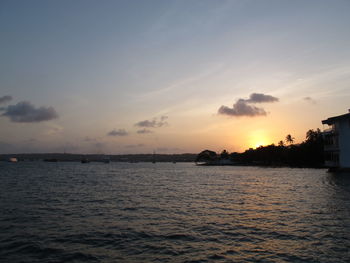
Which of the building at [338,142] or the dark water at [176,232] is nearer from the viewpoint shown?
the dark water at [176,232]

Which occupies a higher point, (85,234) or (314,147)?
(314,147)

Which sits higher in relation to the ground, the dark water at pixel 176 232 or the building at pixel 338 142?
the building at pixel 338 142

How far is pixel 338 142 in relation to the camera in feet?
237

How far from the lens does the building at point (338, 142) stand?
69.5 m

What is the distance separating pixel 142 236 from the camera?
704 inches

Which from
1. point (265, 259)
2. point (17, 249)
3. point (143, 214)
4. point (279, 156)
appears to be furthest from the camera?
point (279, 156)

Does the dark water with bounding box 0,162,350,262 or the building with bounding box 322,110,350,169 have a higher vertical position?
the building with bounding box 322,110,350,169

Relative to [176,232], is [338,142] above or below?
above

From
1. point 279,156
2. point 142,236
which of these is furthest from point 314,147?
point 142,236

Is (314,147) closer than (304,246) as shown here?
No

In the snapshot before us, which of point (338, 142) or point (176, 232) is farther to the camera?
point (338, 142)

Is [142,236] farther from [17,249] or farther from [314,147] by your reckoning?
[314,147]

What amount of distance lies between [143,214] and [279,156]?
15747 centimetres

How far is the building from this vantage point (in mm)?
69500
